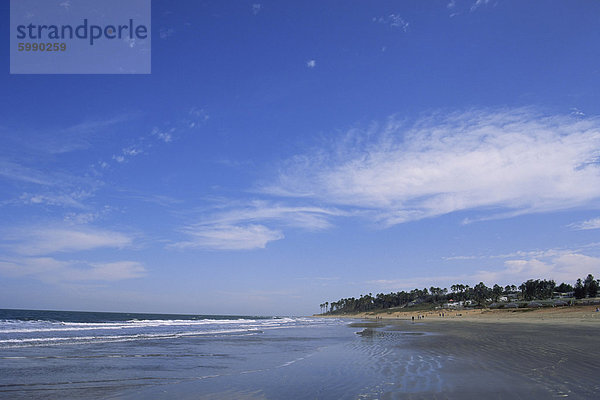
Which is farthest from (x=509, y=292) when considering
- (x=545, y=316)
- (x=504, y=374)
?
(x=504, y=374)

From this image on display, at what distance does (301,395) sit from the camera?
34.3 ft

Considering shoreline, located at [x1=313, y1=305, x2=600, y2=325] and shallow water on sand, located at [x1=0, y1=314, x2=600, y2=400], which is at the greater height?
shallow water on sand, located at [x1=0, y1=314, x2=600, y2=400]

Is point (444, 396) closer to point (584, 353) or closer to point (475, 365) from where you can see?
point (475, 365)

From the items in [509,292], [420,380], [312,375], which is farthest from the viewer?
[509,292]

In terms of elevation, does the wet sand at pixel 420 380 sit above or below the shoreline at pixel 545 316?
above

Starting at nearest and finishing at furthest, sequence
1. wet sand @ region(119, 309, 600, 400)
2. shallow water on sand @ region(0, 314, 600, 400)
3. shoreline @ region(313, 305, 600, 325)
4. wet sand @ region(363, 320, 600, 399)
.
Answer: wet sand @ region(363, 320, 600, 399)
wet sand @ region(119, 309, 600, 400)
shallow water on sand @ region(0, 314, 600, 400)
shoreline @ region(313, 305, 600, 325)

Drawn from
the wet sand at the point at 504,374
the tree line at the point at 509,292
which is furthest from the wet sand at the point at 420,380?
the tree line at the point at 509,292

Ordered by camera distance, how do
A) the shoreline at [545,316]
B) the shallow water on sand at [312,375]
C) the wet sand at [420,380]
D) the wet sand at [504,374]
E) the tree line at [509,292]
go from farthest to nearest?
1. the tree line at [509,292]
2. the shoreline at [545,316]
3. the shallow water on sand at [312,375]
4. the wet sand at [420,380]
5. the wet sand at [504,374]

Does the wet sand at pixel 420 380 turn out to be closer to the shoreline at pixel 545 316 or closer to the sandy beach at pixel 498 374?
the sandy beach at pixel 498 374

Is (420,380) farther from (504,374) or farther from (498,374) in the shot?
(504,374)

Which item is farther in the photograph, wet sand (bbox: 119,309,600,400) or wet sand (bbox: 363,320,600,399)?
wet sand (bbox: 119,309,600,400)

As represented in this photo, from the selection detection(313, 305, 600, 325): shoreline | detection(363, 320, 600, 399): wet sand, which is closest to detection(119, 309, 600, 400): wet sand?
detection(363, 320, 600, 399): wet sand

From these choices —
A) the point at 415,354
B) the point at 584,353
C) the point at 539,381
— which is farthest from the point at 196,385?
the point at 584,353

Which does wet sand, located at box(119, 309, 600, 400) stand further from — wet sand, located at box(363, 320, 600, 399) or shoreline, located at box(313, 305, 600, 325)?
shoreline, located at box(313, 305, 600, 325)
